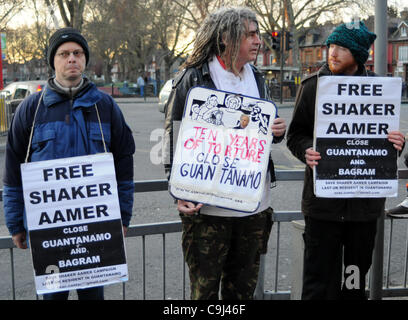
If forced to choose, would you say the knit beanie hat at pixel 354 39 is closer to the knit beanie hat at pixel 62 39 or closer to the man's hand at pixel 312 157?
the man's hand at pixel 312 157

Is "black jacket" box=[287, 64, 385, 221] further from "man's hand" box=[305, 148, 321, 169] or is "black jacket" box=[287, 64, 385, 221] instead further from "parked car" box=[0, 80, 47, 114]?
"parked car" box=[0, 80, 47, 114]

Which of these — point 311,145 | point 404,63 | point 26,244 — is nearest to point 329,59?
point 311,145

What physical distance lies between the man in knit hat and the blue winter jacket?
42.9 inches

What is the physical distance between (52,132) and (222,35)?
3.16 feet

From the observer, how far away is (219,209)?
254 centimetres

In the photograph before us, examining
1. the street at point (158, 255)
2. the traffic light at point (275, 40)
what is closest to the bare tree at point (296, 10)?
the traffic light at point (275, 40)

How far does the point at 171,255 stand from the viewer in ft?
16.3

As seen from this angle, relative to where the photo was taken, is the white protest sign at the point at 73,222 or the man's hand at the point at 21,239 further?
the man's hand at the point at 21,239

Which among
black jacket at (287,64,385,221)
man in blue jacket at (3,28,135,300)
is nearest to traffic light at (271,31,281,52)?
black jacket at (287,64,385,221)

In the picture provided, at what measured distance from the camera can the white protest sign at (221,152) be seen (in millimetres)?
2504

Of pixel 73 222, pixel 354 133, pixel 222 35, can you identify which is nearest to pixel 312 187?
pixel 354 133

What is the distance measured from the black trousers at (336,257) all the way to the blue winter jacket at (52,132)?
128cm

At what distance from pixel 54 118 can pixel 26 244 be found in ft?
2.22
